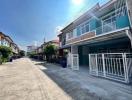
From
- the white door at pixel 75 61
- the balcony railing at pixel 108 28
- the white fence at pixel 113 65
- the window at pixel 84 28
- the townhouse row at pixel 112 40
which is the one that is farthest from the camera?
the window at pixel 84 28

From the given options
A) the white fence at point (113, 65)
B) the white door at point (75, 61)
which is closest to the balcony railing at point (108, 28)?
the white fence at point (113, 65)

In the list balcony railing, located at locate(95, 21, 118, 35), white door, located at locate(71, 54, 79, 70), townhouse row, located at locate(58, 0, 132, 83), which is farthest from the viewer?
white door, located at locate(71, 54, 79, 70)

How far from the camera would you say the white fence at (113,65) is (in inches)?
335

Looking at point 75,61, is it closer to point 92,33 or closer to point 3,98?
point 92,33

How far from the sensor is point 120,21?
32.8ft

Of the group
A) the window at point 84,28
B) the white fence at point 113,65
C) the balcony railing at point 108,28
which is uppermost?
the window at point 84,28

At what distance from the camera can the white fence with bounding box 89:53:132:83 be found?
850 centimetres

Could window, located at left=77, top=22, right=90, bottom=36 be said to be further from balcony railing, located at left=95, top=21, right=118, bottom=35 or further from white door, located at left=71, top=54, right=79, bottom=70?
balcony railing, located at left=95, top=21, right=118, bottom=35

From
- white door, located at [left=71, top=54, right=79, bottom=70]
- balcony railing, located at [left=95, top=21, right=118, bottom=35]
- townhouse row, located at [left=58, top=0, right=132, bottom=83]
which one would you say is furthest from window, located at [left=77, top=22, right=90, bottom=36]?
balcony railing, located at [left=95, top=21, right=118, bottom=35]

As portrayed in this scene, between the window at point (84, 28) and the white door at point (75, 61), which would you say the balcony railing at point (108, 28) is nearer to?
the window at point (84, 28)

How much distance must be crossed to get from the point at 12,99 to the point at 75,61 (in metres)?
11.2

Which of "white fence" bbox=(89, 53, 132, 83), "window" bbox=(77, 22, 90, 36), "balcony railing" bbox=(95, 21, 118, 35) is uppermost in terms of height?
"window" bbox=(77, 22, 90, 36)

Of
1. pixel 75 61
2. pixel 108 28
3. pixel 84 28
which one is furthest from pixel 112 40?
pixel 84 28

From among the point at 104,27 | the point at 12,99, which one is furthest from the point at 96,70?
the point at 12,99
